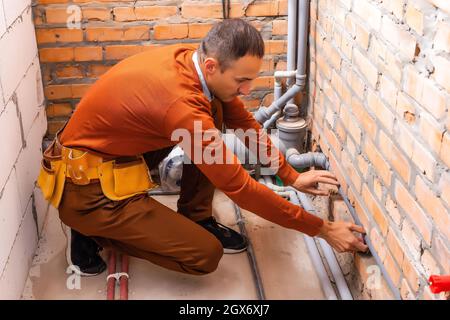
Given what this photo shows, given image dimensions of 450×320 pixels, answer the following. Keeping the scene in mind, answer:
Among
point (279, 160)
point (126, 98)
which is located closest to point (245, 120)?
point (279, 160)

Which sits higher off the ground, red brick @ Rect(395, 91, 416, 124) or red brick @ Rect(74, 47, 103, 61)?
red brick @ Rect(395, 91, 416, 124)

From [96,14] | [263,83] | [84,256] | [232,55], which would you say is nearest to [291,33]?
[263,83]

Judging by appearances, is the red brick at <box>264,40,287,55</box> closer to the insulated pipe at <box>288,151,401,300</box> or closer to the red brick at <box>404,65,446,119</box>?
the insulated pipe at <box>288,151,401,300</box>

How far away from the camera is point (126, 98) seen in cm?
198

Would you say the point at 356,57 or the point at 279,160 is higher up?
the point at 356,57

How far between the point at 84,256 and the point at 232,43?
1052mm

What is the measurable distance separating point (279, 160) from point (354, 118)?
33 cm

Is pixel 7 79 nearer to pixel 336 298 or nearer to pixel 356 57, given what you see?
pixel 356 57

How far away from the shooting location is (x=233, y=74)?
1.89 m

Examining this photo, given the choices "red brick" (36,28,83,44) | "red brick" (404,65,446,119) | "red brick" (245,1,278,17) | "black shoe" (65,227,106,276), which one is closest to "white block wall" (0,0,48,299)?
"red brick" (36,28,83,44)

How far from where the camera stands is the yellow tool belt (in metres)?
2.12

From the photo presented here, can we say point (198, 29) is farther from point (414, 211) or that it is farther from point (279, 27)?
point (414, 211)

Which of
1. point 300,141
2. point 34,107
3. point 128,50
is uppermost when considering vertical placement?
point 128,50

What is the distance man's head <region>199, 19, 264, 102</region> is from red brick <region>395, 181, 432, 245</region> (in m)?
0.58
